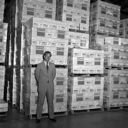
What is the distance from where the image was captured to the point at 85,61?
745cm

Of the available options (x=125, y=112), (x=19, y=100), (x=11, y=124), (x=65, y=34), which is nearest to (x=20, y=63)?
(x=19, y=100)

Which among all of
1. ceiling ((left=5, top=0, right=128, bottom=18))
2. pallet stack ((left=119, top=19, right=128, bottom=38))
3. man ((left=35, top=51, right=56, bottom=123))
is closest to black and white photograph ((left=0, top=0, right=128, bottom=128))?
man ((left=35, top=51, right=56, bottom=123))

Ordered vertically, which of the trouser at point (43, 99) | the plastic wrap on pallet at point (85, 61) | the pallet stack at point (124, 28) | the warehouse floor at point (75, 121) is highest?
the pallet stack at point (124, 28)

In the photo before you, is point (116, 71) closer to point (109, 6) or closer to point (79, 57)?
point (79, 57)

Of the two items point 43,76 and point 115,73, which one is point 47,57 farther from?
point 115,73

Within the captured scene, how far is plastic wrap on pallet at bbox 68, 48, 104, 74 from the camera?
7301 mm

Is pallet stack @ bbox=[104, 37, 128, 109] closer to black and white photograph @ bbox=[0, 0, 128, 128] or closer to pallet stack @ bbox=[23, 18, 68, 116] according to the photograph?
black and white photograph @ bbox=[0, 0, 128, 128]

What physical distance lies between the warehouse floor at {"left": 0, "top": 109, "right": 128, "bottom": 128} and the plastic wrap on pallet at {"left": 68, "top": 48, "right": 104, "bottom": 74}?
1.53m

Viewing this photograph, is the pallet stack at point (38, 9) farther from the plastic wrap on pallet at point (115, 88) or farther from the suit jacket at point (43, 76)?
the plastic wrap on pallet at point (115, 88)

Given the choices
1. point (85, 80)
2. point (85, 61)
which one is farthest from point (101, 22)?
point (85, 80)

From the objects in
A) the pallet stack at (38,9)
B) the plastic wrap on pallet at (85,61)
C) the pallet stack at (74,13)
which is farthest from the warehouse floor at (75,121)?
the pallet stack at (38,9)

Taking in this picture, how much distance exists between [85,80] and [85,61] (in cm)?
68

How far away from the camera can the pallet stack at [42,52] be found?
6.52 meters

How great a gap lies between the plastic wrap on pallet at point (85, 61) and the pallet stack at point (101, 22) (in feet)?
3.02
